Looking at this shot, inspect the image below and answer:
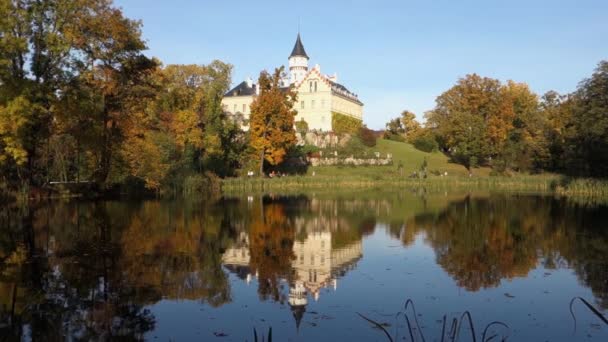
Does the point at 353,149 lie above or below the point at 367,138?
below

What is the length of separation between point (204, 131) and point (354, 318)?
130ft

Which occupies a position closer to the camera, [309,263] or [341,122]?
[309,263]

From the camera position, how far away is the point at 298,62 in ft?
266

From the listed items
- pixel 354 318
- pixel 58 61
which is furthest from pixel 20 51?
pixel 354 318

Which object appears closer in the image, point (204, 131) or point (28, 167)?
point (28, 167)

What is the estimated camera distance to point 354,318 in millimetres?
8312

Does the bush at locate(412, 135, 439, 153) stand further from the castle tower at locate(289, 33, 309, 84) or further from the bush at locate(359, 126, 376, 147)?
the castle tower at locate(289, 33, 309, 84)

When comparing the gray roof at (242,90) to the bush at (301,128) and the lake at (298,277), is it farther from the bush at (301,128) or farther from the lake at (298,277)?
the lake at (298,277)

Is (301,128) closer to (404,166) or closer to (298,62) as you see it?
(404,166)

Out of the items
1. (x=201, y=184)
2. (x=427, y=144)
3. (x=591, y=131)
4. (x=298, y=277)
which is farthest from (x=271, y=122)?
(x=298, y=277)

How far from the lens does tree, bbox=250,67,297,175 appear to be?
47.2 m

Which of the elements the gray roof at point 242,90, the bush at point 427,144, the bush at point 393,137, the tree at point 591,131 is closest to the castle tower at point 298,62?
the gray roof at point 242,90

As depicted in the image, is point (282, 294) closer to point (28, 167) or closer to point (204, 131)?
point (28, 167)

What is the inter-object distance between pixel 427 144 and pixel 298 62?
83.6 feet
